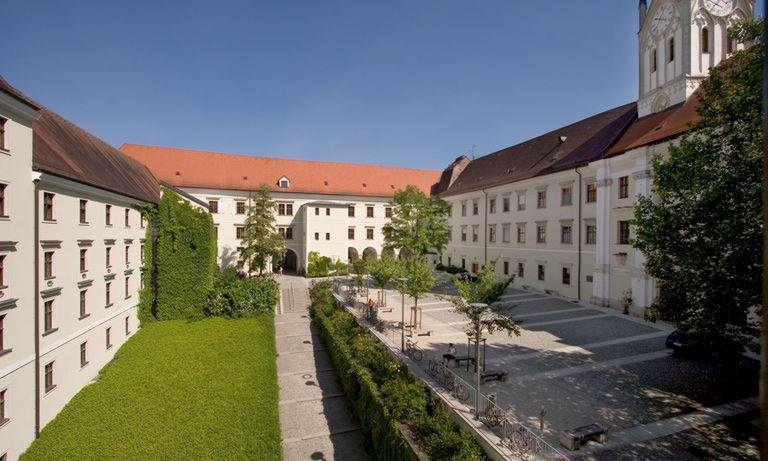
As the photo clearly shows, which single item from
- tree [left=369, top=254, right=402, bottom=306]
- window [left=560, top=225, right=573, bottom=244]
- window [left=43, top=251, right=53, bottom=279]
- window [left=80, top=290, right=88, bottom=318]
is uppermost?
window [left=560, top=225, right=573, bottom=244]

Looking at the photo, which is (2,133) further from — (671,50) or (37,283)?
(671,50)

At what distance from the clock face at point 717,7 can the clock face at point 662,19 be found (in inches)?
62.7

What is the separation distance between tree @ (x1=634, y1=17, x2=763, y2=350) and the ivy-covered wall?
2535cm

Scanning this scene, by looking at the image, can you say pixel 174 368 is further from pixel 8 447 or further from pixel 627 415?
pixel 627 415

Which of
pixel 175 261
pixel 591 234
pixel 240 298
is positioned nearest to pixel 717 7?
pixel 591 234

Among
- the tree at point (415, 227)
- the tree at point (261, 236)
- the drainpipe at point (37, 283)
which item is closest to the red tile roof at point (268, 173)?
the tree at point (261, 236)

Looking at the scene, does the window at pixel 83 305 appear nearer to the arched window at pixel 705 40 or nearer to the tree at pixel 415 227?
the tree at pixel 415 227

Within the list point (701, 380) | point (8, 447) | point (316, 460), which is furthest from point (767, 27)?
point (8, 447)

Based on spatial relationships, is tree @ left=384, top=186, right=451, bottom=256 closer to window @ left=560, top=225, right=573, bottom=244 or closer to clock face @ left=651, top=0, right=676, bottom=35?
window @ left=560, top=225, right=573, bottom=244

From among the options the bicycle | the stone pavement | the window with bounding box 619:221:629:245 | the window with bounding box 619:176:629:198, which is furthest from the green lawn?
the window with bounding box 619:176:629:198

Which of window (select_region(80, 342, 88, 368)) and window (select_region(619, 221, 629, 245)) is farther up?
window (select_region(619, 221, 629, 245))

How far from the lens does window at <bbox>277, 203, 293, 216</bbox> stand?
4372 cm

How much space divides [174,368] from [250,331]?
5.71 m

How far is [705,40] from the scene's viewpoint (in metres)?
21.1
